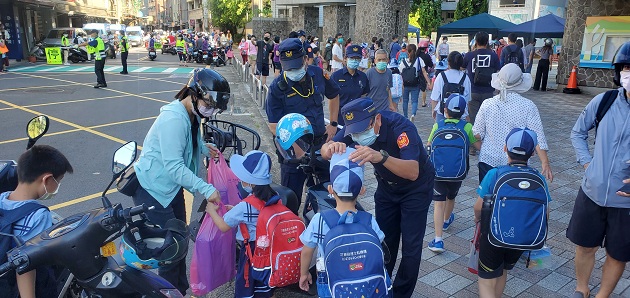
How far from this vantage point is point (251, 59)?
21562mm

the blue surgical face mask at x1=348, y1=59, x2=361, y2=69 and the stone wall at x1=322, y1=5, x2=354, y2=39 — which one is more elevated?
the stone wall at x1=322, y1=5, x2=354, y2=39

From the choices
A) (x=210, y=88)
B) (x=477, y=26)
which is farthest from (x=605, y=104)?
(x=477, y=26)

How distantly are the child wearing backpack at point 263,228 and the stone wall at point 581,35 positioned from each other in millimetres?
15481

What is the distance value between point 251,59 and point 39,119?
18.7m

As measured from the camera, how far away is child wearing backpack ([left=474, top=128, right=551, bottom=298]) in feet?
10.2

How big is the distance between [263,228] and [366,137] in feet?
3.00

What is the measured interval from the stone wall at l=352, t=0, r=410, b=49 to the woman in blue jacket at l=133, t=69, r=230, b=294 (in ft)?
71.3

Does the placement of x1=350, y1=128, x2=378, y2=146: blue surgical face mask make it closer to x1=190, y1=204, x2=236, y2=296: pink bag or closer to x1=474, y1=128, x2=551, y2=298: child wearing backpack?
x1=474, y1=128, x2=551, y2=298: child wearing backpack

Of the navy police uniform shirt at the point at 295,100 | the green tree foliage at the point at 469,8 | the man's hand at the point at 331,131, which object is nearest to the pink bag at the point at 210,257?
the navy police uniform shirt at the point at 295,100

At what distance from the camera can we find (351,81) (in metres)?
6.60

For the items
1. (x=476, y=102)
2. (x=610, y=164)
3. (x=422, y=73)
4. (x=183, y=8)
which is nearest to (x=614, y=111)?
(x=610, y=164)

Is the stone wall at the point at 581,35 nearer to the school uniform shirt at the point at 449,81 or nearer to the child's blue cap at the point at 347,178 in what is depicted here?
the school uniform shirt at the point at 449,81

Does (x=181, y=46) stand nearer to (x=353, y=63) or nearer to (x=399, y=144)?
(x=353, y=63)

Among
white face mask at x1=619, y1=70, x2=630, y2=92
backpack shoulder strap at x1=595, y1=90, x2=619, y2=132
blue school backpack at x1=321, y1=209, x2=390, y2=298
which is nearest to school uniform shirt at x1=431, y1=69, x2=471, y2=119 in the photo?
backpack shoulder strap at x1=595, y1=90, x2=619, y2=132
